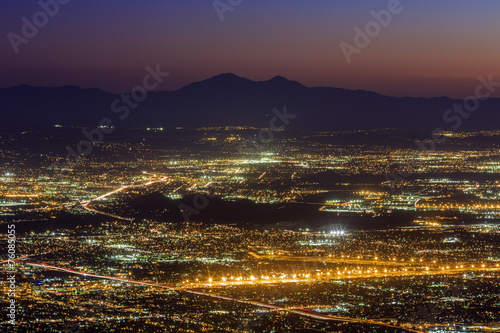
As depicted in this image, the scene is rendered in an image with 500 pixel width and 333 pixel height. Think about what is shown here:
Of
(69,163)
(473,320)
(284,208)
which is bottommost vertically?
(473,320)

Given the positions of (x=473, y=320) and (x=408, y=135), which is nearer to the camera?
(x=473, y=320)

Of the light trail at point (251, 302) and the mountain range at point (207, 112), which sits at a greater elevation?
the mountain range at point (207, 112)

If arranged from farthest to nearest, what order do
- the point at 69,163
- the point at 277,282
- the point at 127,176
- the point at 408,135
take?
the point at 408,135, the point at 69,163, the point at 127,176, the point at 277,282

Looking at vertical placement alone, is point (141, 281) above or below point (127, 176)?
below

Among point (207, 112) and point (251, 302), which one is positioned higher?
point (207, 112)

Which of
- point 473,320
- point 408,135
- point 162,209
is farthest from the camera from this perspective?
point 408,135

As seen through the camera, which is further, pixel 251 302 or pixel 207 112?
pixel 207 112

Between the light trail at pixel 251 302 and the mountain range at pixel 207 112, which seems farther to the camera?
the mountain range at pixel 207 112

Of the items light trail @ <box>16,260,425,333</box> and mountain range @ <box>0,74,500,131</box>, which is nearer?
light trail @ <box>16,260,425,333</box>

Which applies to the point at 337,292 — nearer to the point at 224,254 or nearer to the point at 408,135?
the point at 224,254

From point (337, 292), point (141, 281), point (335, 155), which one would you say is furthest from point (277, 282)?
point (335, 155)

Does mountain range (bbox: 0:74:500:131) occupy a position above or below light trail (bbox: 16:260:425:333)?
above
